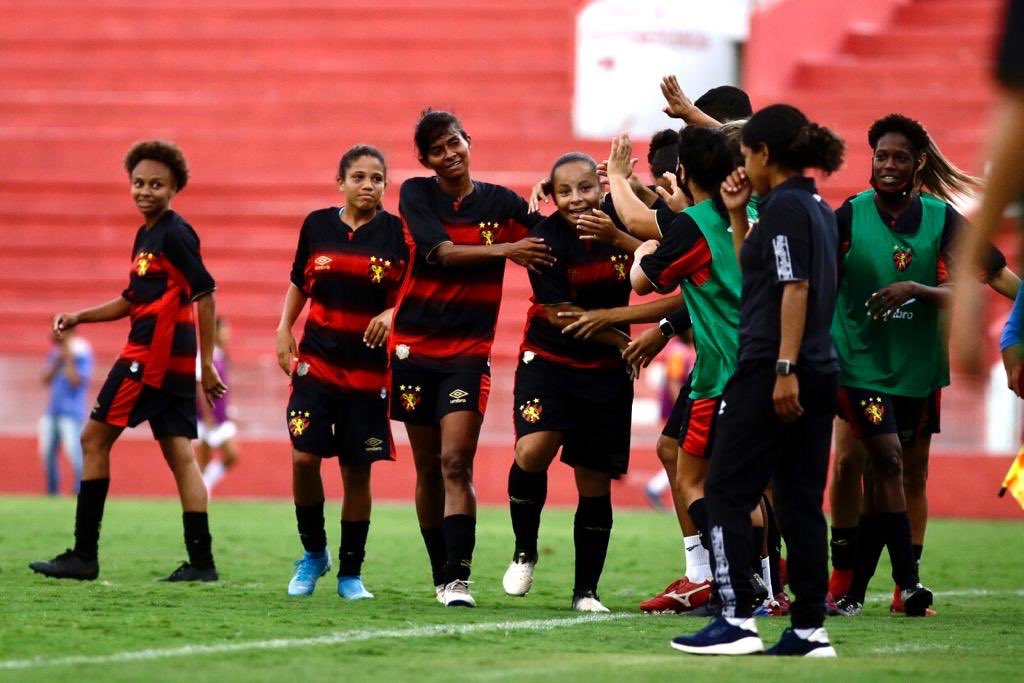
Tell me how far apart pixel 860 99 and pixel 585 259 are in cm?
1727

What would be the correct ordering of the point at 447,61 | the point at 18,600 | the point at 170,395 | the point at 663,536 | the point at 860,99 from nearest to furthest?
the point at 18,600 → the point at 170,395 → the point at 663,536 → the point at 860,99 → the point at 447,61

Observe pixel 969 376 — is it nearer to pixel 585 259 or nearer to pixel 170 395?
pixel 585 259

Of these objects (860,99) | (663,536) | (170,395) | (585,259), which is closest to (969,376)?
(585,259)

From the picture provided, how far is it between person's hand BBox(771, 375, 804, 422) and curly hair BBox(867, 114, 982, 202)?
95.8 inches

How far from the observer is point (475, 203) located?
27.2 ft

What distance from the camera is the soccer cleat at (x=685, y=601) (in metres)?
8.02

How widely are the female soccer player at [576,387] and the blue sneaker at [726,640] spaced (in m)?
1.67

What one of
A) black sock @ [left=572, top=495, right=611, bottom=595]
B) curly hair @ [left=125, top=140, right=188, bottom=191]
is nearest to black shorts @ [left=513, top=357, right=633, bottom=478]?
black sock @ [left=572, top=495, right=611, bottom=595]

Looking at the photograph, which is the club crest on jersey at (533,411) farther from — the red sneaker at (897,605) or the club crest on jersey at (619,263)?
the red sneaker at (897,605)

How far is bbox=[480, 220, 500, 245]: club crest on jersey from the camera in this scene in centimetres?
825

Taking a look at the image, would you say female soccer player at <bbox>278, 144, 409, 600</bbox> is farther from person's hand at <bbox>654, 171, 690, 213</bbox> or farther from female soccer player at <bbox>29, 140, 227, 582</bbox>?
person's hand at <bbox>654, 171, 690, 213</bbox>

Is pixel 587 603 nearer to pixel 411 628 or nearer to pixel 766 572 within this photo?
pixel 766 572

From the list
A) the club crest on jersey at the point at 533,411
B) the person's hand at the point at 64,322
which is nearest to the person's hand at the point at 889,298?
the club crest on jersey at the point at 533,411

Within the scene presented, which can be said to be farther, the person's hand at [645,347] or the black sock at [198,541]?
the black sock at [198,541]
